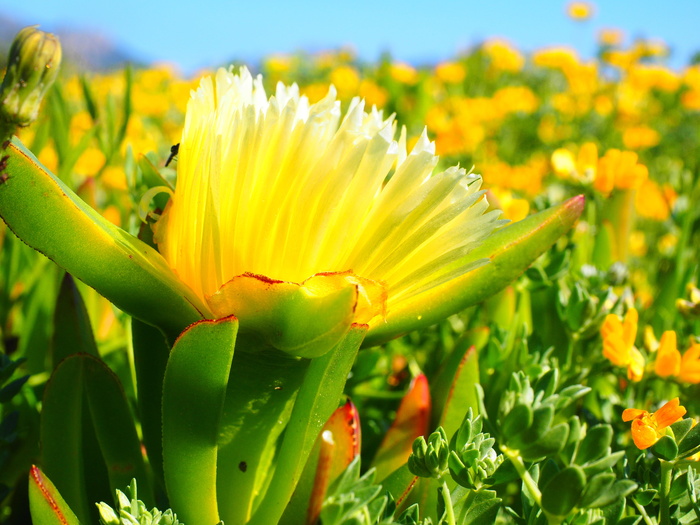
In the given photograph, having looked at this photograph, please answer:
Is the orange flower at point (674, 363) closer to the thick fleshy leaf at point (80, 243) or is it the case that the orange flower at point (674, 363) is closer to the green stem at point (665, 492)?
the green stem at point (665, 492)

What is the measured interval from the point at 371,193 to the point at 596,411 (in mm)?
587

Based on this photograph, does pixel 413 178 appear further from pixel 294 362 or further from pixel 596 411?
pixel 596 411

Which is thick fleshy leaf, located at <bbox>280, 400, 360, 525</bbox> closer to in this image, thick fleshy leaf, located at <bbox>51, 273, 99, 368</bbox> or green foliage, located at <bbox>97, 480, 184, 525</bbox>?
green foliage, located at <bbox>97, 480, 184, 525</bbox>

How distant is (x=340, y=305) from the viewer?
0.48 m

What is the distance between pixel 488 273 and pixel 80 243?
1.12 ft

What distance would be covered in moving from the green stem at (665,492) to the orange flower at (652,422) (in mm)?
28

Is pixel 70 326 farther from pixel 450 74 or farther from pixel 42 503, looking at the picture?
pixel 450 74

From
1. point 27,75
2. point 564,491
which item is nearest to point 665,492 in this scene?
point 564,491

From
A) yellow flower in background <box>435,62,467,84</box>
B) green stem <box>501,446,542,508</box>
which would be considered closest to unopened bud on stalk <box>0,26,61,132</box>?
green stem <box>501,446,542,508</box>

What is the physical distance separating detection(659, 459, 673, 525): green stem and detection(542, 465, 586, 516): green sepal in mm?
136

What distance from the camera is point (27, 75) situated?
0.46 metres

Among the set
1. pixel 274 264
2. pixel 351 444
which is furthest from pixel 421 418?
pixel 274 264

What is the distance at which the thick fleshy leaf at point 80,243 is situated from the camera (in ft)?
1.64

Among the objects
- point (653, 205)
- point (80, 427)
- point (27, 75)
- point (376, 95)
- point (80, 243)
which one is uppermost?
point (27, 75)
